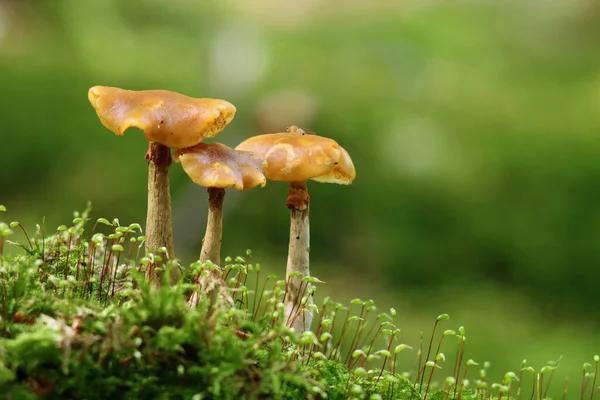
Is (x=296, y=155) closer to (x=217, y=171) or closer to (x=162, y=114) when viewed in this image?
(x=217, y=171)

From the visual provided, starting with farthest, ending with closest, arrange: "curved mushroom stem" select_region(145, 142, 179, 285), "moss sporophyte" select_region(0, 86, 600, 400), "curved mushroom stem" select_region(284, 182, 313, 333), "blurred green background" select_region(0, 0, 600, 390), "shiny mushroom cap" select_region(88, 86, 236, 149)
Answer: "blurred green background" select_region(0, 0, 600, 390), "curved mushroom stem" select_region(284, 182, 313, 333), "curved mushroom stem" select_region(145, 142, 179, 285), "shiny mushroom cap" select_region(88, 86, 236, 149), "moss sporophyte" select_region(0, 86, 600, 400)

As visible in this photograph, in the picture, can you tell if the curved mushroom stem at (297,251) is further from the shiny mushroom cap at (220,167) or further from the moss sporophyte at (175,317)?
the shiny mushroom cap at (220,167)

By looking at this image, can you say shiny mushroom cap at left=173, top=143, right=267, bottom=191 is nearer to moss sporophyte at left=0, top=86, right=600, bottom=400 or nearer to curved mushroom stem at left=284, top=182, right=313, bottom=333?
moss sporophyte at left=0, top=86, right=600, bottom=400

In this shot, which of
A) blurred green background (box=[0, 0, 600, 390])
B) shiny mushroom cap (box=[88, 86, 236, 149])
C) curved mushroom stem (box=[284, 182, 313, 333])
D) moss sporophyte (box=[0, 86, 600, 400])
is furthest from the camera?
blurred green background (box=[0, 0, 600, 390])

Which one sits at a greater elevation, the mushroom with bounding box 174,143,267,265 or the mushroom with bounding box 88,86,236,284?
the mushroom with bounding box 88,86,236,284

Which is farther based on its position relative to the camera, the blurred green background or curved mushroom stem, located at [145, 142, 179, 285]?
the blurred green background

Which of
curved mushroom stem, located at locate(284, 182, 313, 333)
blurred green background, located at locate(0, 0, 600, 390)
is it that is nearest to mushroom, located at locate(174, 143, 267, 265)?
curved mushroom stem, located at locate(284, 182, 313, 333)

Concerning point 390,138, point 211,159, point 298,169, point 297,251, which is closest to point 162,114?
point 211,159
